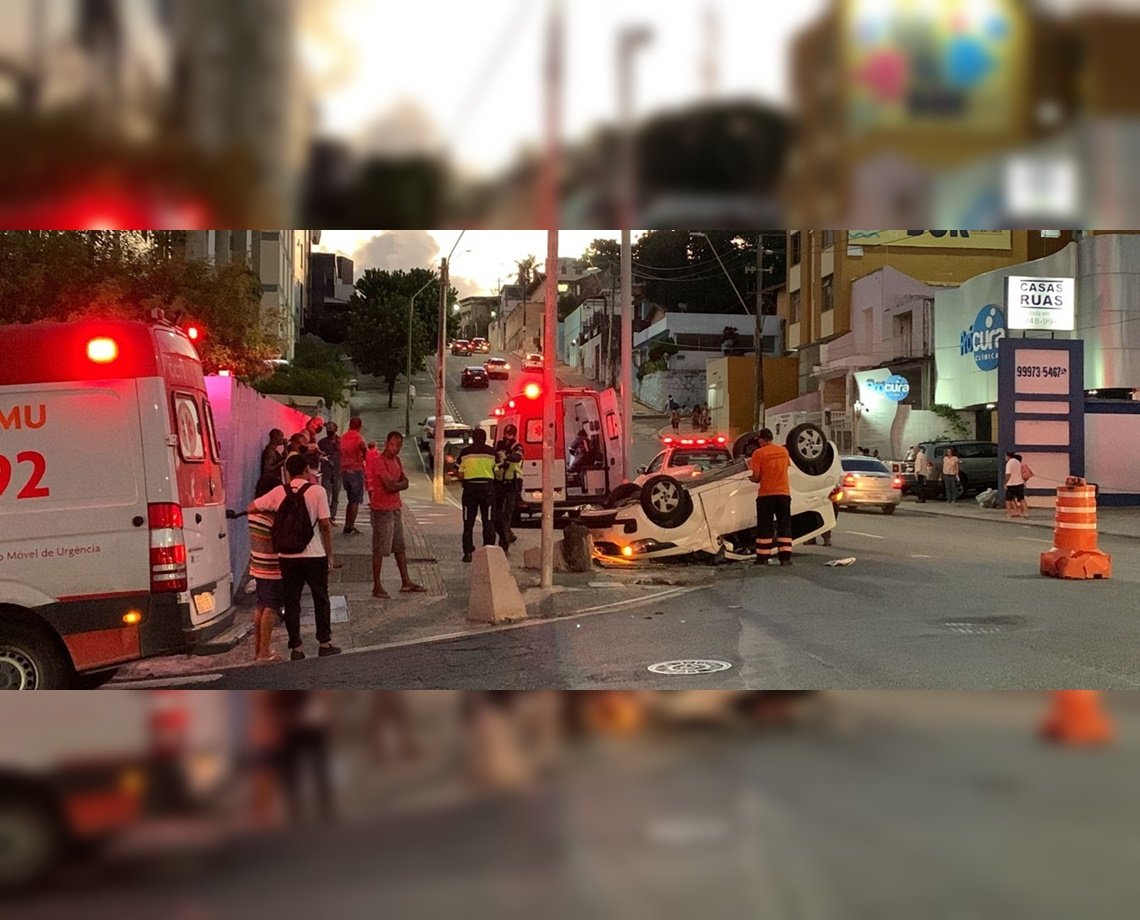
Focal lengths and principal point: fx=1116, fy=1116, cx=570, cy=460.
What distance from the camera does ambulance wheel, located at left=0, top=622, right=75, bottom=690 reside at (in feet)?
22.9

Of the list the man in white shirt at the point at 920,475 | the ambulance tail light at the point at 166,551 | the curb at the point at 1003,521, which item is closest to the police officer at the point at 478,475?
the ambulance tail light at the point at 166,551

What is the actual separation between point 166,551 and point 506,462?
25.6 feet

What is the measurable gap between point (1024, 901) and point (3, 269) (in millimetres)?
14828

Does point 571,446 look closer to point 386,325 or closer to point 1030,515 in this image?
point 386,325

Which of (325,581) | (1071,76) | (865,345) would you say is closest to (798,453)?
(325,581)

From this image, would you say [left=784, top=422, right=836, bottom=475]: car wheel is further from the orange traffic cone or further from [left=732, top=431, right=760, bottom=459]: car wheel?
the orange traffic cone

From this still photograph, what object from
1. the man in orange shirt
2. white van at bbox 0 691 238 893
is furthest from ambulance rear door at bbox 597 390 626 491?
white van at bbox 0 691 238 893

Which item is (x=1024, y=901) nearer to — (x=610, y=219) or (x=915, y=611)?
(x=610, y=219)

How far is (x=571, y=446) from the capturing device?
63.2ft

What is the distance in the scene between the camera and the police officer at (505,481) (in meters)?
14.7

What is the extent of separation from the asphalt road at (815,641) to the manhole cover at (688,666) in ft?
0.34

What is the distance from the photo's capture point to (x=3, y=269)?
15023 millimetres

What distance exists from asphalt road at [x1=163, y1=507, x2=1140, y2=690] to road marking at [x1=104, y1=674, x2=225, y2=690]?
0.41 ft

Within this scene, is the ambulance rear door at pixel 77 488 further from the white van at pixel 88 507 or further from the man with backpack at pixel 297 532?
the man with backpack at pixel 297 532
